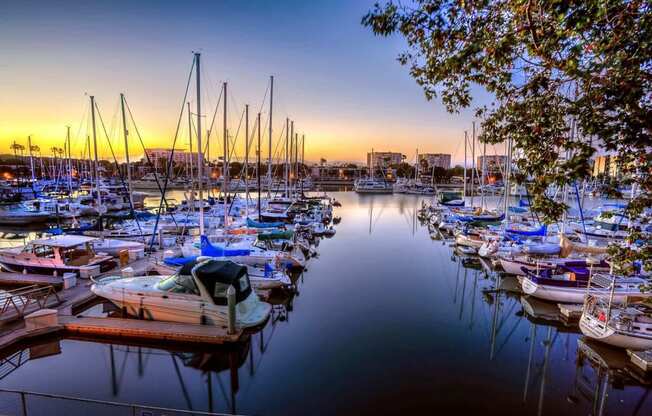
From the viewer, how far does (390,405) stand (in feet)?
28.8

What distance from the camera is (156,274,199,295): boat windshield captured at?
11758 millimetres

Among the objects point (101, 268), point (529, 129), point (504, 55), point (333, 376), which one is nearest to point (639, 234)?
point (529, 129)

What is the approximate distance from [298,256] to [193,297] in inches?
379

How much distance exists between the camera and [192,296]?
11656mm

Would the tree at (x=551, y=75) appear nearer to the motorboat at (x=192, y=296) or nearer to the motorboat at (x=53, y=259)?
the motorboat at (x=192, y=296)

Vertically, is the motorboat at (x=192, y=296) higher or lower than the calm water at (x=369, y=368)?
higher

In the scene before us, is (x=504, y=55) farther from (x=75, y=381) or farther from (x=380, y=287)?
(x=380, y=287)

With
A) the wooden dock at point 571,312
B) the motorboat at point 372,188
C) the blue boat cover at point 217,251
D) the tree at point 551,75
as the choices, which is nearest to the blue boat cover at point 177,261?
the blue boat cover at point 217,251

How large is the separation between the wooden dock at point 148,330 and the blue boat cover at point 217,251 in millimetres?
5393

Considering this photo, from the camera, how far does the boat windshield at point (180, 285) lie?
11758mm

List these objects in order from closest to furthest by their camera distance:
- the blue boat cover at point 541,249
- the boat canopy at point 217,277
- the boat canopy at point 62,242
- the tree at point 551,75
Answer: the tree at point 551,75 < the boat canopy at point 217,277 < the boat canopy at point 62,242 < the blue boat cover at point 541,249

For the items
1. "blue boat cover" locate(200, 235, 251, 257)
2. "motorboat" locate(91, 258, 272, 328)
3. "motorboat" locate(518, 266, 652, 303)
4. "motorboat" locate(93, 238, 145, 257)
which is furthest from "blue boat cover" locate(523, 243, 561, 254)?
"motorboat" locate(93, 238, 145, 257)

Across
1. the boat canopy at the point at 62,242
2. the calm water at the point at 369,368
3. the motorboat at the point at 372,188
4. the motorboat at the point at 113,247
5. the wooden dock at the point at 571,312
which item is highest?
the motorboat at the point at 372,188

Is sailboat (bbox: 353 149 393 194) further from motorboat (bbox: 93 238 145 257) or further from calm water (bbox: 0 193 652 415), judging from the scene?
calm water (bbox: 0 193 652 415)
